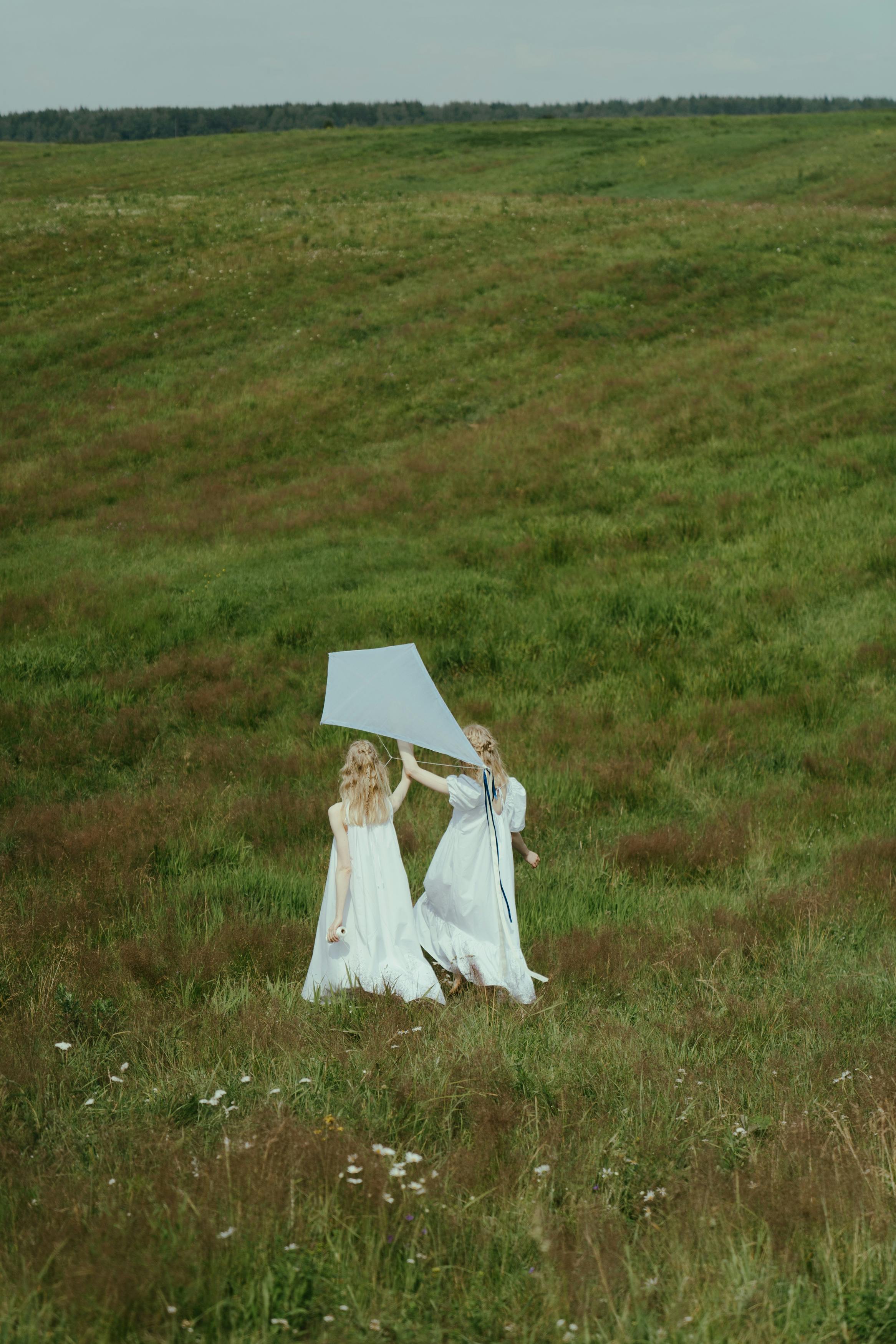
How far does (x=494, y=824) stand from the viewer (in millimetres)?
6570

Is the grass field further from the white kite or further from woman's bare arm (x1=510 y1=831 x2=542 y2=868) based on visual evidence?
the white kite

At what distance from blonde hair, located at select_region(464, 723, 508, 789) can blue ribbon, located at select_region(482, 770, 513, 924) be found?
0.07m

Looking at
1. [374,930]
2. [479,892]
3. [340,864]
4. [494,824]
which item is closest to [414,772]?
[494,824]

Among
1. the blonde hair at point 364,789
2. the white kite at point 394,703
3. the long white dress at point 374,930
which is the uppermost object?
the white kite at point 394,703

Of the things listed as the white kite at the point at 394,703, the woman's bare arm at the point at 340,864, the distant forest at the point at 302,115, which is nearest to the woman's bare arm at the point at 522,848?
the white kite at the point at 394,703

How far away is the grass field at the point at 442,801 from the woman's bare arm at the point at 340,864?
1.82 ft

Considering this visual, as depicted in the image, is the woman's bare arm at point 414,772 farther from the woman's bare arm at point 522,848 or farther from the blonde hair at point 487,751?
the woman's bare arm at point 522,848

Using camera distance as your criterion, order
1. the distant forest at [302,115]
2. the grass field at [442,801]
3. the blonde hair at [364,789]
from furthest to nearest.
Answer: the distant forest at [302,115], the blonde hair at [364,789], the grass field at [442,801]

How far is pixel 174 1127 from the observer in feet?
14.2

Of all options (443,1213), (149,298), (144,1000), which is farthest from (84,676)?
(149,298)

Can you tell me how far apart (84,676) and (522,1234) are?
10.6 metres

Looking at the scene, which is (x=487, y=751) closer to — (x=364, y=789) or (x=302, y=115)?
(x=364, y=789)

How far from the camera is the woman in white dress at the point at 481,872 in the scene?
644 cm

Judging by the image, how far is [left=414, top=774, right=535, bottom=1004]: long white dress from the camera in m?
6.42
